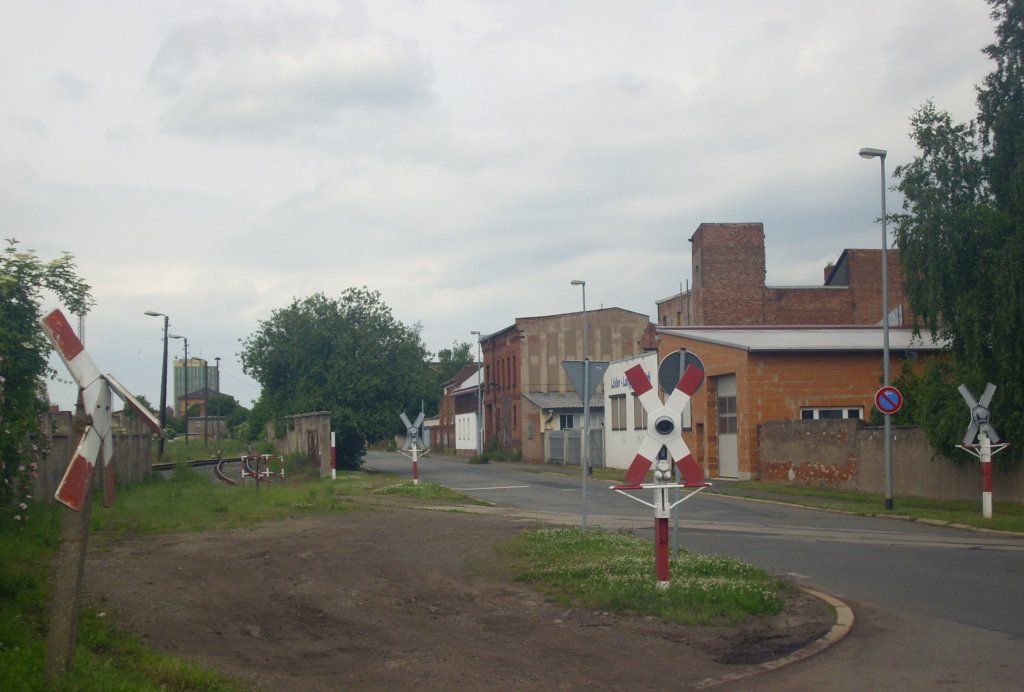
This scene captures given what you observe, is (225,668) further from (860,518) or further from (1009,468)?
(1009,468)

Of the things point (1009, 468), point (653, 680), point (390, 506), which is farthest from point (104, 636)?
point (1009, 468)

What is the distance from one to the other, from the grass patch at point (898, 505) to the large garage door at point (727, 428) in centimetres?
421

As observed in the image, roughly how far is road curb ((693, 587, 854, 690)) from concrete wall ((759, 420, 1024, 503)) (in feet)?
52.3

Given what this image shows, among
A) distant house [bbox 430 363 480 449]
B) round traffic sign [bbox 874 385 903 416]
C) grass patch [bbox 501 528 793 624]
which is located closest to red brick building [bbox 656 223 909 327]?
round traffic sign [bbox 874 385 903 416]

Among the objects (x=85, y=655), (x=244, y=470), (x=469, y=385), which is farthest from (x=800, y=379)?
(x=469, y=385)

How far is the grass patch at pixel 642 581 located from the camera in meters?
9.40

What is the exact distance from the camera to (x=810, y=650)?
824 cm

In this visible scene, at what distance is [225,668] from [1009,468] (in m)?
21.1

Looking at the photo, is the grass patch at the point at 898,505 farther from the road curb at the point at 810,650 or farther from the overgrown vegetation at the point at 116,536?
the road curb at the point at 810,650

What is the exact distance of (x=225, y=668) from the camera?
7.31 metres

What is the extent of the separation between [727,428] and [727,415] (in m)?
0.49

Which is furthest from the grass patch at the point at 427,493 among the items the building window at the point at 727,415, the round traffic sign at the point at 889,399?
the building window at the point at 727,415

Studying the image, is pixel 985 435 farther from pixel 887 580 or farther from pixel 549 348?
pixel 549 348

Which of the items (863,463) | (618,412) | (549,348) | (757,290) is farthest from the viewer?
(549,348)
